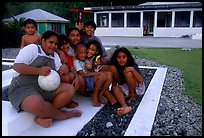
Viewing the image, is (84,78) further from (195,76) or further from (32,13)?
(32,13)

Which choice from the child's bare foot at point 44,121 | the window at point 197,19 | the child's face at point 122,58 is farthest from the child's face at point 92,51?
the window at point 197,19

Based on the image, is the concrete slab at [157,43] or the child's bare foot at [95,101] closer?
the child's bare foot at [95,101]

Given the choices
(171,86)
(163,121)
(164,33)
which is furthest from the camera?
(164,33)

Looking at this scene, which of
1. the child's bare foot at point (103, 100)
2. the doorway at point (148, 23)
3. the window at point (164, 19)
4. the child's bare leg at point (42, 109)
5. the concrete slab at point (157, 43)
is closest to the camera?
the child's bare leg at point (42, 109)

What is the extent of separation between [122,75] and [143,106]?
568 mm

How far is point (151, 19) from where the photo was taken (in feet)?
90.2

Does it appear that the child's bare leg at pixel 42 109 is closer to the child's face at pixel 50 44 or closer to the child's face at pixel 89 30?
the child's face at pixel 50 44

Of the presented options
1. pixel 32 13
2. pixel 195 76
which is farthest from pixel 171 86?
pixel 32 13

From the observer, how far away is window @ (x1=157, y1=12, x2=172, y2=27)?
26.6m

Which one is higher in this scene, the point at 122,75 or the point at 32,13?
the point at 32,13

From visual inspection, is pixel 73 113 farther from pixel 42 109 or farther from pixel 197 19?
pixel 197 19

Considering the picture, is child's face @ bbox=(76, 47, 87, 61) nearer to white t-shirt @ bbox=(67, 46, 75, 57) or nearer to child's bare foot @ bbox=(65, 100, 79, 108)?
white t-shirt @ bbox=(67, 46, 75, 57)

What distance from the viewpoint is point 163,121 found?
10.8 ft

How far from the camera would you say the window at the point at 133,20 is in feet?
89.8
